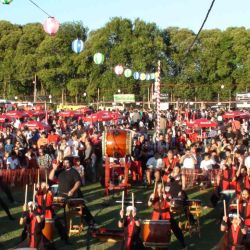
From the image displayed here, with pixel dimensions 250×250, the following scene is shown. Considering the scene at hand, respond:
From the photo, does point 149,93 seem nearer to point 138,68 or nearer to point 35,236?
point 138,68

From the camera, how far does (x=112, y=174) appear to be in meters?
20.2

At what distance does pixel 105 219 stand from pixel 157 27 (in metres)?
55.8

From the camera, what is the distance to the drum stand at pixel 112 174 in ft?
60.8

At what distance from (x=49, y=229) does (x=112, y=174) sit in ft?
25.1

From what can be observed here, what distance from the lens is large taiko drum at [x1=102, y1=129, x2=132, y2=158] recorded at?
63.5ft

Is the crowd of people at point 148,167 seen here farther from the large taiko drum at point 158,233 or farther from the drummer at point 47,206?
the large taiko drum at point 158,233

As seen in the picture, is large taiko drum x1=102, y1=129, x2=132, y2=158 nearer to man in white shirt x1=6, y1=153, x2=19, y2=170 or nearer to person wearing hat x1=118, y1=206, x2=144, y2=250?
man in white shirt x1=6, y1=153, x2=19, y2=170

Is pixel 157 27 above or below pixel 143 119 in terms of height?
above

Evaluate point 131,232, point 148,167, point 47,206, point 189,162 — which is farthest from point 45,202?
point 189,162

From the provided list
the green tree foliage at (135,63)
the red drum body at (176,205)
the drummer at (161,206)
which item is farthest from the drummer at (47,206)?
the green tree foliage at (135,63)

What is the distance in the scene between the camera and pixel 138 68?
2584 inches

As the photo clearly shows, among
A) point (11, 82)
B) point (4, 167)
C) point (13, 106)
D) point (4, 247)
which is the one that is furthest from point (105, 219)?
point (11, 82)

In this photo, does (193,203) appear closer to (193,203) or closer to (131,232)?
(193,203)

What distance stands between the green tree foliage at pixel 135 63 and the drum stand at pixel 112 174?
4581cm
